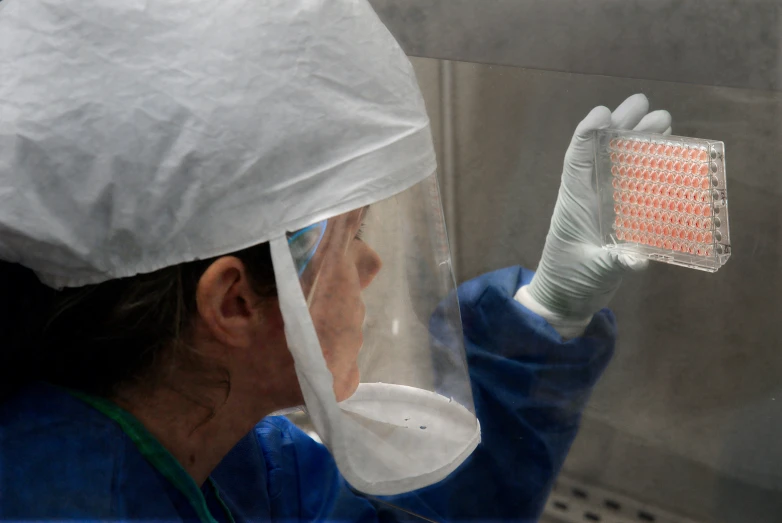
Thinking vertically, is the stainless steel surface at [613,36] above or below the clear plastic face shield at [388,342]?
above

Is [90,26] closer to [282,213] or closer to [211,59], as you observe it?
[211,59]

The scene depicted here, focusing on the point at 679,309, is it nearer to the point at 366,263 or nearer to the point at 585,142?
the point at 585,142

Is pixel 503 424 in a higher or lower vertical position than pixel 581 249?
lower

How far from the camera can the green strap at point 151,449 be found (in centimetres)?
80

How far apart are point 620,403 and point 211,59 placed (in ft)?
2.22

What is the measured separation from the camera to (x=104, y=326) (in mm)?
780

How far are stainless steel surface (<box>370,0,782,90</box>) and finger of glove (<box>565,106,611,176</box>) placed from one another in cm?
7

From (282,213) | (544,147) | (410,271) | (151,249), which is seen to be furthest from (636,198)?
(151,249)

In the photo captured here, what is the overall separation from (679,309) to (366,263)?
400 millimetres

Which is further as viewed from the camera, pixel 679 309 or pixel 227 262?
pixel 679 309

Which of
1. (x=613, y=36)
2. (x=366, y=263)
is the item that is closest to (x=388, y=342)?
(x=366, y=263)

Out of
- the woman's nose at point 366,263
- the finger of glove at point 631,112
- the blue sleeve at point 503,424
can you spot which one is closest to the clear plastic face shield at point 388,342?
the woman's nose at point 366,263

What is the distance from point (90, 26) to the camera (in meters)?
0.67

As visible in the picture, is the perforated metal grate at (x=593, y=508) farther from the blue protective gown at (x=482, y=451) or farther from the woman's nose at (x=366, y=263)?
the woman's nose at (x=366, y=263)
